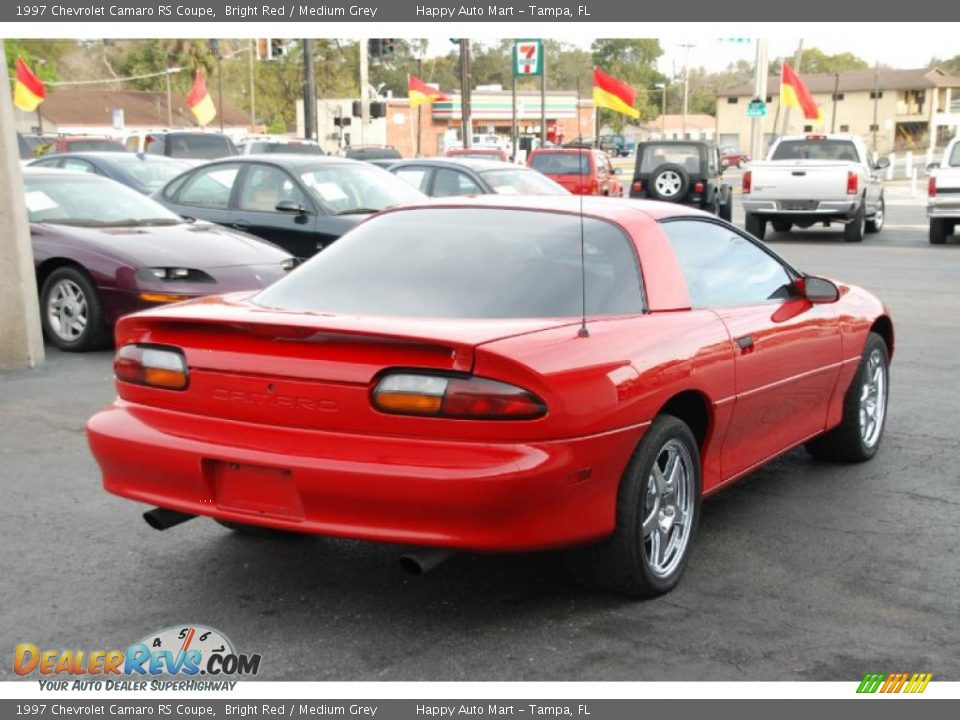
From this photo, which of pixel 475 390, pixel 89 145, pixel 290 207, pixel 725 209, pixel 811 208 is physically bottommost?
pixel 725 209

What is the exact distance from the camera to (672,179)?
78.3ft

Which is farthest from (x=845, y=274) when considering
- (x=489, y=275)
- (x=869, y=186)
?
(x=489, y=275)

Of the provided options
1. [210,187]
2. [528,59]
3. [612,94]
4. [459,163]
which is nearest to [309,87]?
[528,59]

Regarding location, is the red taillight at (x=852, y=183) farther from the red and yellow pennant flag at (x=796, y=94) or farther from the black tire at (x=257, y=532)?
the black tire at (x=257, y=532)

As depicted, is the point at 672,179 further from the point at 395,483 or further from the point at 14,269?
the point at 395,483

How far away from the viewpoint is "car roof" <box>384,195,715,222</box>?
16.6 feet

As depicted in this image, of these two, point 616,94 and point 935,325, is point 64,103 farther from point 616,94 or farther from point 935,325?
point 935,325

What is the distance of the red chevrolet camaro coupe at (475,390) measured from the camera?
3.98 m

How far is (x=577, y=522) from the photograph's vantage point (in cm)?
412

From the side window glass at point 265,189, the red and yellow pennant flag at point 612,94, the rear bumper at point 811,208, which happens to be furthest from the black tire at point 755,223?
the side window glass at point 265,189

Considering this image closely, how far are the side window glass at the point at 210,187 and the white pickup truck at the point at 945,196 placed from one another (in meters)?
11.8

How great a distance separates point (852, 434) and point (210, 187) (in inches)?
320

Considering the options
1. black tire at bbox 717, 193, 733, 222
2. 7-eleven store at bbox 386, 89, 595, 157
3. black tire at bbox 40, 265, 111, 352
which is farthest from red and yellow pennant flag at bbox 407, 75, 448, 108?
7-eleven store at bbox 386, 89, 595, 157

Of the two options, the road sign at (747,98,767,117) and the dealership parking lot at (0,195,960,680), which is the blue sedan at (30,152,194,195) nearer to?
the dealership parking lot at (0,195,960,680)
